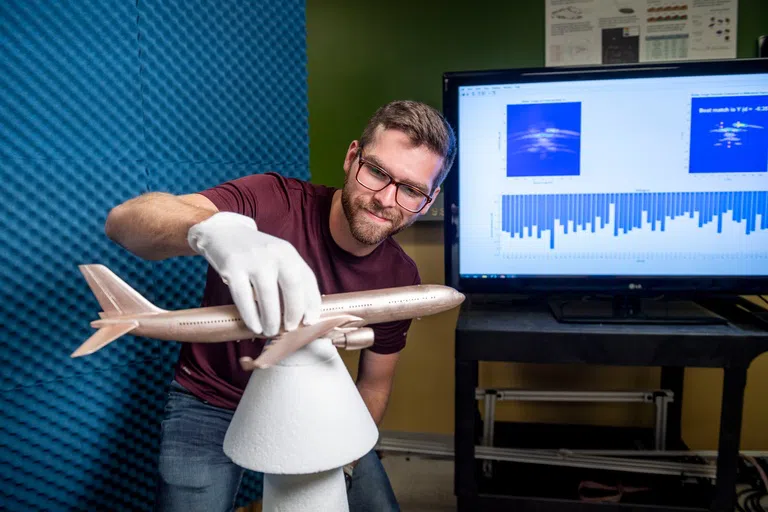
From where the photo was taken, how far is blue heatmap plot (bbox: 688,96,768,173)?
4.92 ft

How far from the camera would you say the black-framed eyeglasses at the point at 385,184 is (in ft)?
4.00

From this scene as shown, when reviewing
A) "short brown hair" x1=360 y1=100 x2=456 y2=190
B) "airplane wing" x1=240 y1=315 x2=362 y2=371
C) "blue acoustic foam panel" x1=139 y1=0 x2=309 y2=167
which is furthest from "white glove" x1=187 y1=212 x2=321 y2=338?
"blue acoustic foam panel" x1=139 y1=0 x2=309 y2=167

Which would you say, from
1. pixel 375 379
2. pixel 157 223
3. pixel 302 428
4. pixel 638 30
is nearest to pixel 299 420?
pixel 302 428

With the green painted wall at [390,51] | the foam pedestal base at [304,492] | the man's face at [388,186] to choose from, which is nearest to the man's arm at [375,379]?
the man's face at [388,186]

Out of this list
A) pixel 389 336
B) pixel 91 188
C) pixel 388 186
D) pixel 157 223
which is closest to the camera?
pixel 157 223

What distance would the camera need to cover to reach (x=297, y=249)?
137 cm

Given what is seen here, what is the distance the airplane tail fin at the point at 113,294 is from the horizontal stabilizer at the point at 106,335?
0.08 feet

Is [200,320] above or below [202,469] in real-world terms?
above

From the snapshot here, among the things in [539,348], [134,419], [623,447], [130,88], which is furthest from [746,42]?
[134,419]

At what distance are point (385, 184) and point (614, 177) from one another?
0.77m

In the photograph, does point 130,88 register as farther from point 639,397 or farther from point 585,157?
point 639,397

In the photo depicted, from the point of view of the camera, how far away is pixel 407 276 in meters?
1.49

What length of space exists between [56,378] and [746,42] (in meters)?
2.47

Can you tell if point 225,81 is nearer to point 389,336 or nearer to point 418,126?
point 418,126
